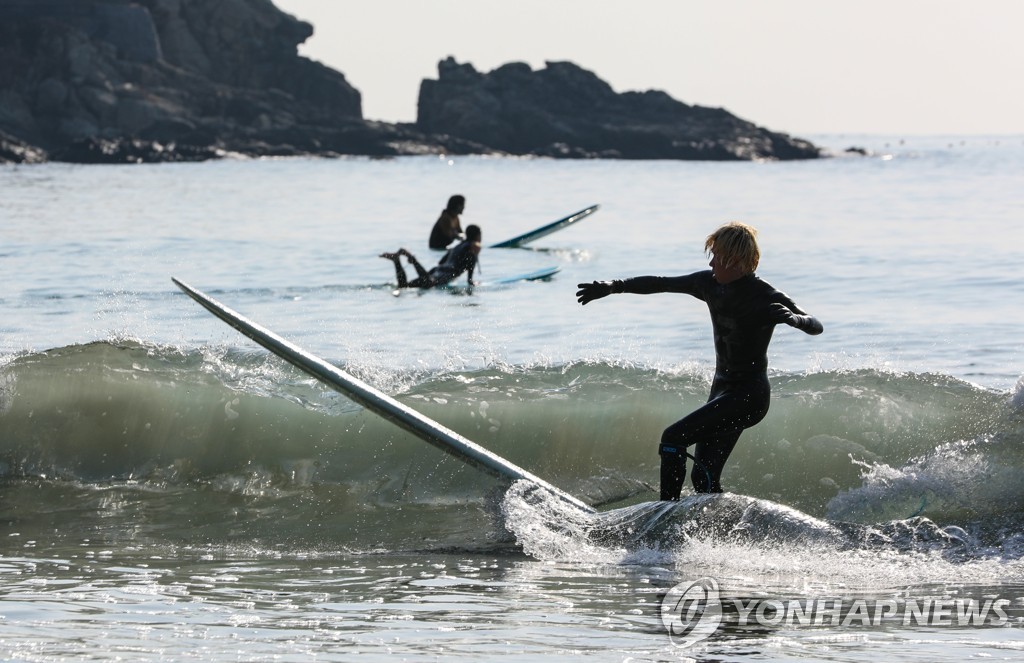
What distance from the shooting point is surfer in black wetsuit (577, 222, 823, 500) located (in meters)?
5.64

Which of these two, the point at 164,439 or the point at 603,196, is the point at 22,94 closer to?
the point at 603,196

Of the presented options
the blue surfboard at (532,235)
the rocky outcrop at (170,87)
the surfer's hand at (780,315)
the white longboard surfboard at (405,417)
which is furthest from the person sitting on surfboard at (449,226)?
the rocky outcrop at (170,87)

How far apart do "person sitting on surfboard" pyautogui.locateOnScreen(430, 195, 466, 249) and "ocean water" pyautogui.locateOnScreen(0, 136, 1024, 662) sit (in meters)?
1.21

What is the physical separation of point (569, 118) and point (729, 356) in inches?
5159

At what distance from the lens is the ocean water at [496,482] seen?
15.8 feet

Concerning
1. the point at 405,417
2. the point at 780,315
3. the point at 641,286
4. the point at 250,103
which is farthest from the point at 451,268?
the point at 250,103

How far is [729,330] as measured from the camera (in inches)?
226

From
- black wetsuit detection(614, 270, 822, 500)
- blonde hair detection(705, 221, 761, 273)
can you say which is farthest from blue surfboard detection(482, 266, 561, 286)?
blonde hair detection(705, 221, 761, 273)

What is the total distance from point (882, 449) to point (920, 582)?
290cm

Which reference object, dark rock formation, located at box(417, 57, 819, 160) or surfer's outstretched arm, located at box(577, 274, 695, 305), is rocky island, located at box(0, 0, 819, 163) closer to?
dark rock formation, located at box(417, 57, 819, 160)

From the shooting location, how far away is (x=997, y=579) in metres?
5.57

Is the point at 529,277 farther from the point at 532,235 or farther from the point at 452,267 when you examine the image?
the point at 532,235

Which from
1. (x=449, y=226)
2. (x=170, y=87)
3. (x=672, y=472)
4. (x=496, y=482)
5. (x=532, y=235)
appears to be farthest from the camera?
(x=170, y=87)

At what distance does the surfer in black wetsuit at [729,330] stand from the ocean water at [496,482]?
37 centimetres
